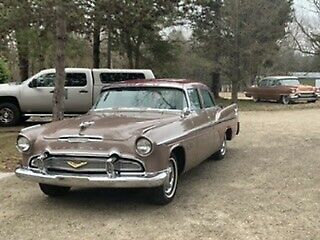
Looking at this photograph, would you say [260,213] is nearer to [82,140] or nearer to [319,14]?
[82,140]

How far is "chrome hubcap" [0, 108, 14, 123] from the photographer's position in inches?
531

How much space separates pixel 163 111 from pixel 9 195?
2405mm

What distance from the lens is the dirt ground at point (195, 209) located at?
462 centimetres

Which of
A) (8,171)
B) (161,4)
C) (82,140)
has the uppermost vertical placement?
(161,4)

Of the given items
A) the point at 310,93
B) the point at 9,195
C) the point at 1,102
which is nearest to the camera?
the point at 9,195

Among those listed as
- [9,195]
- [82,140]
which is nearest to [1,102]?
[9,195]

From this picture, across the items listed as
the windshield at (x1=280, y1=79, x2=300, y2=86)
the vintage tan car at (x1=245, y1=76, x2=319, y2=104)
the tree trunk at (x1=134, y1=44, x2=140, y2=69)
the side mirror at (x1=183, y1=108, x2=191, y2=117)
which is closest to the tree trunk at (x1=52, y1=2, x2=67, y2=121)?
the side mirror at (x1=183, y1=108, x2=191, y2=117)

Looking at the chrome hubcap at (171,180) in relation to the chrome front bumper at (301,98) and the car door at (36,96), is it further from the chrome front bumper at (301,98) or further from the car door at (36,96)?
the chrome front bumper at (301,98)

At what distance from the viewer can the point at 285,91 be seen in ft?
81.5

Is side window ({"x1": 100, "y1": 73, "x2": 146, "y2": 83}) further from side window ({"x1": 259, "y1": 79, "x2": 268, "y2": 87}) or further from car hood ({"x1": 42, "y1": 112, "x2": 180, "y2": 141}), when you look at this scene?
side window ({"x1": 259, "y1": 79, "x2": 268, "y2": 87})

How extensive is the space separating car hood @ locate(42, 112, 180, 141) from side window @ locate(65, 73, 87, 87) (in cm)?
782

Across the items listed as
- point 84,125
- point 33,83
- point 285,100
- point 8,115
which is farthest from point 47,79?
point 285,100

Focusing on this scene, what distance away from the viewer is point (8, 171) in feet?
25.4

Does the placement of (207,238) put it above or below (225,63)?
below
